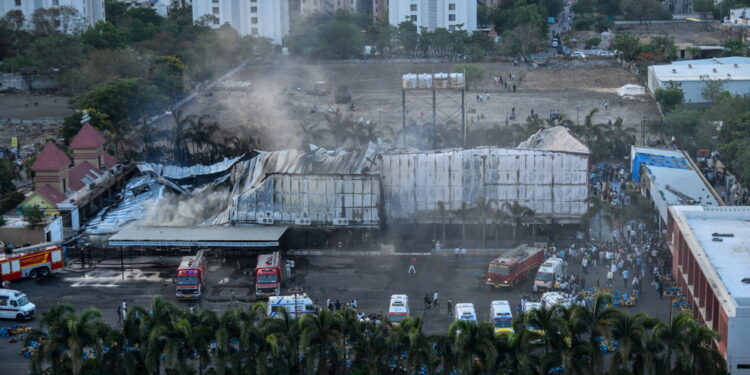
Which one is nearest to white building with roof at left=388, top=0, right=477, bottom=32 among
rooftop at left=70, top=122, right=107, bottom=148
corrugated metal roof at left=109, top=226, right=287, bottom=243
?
rooftop at left=70, top=122, right=107, bottom=148

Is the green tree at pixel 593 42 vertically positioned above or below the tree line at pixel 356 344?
above

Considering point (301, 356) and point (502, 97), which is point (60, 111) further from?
point (301, 356)

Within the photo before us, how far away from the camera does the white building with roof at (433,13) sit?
343ft

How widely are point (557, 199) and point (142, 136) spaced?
2411 cm

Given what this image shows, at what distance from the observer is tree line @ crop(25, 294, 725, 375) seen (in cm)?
2591

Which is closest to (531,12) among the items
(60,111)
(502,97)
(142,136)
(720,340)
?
(502,97)

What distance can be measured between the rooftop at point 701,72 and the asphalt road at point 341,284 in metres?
36.3

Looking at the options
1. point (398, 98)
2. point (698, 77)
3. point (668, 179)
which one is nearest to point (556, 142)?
point (668, 179)

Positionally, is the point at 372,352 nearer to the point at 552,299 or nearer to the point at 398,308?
the point at 398,308

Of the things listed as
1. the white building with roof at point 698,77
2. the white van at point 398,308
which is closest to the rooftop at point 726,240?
the white van at point 398,308

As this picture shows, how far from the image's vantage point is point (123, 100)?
214 feet

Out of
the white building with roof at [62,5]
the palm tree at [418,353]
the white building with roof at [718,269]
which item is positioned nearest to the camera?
the palm tree at [418,353]

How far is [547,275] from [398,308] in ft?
17.8

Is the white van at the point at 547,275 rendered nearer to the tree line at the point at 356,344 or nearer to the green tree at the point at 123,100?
the tree line at the point at 356,344
